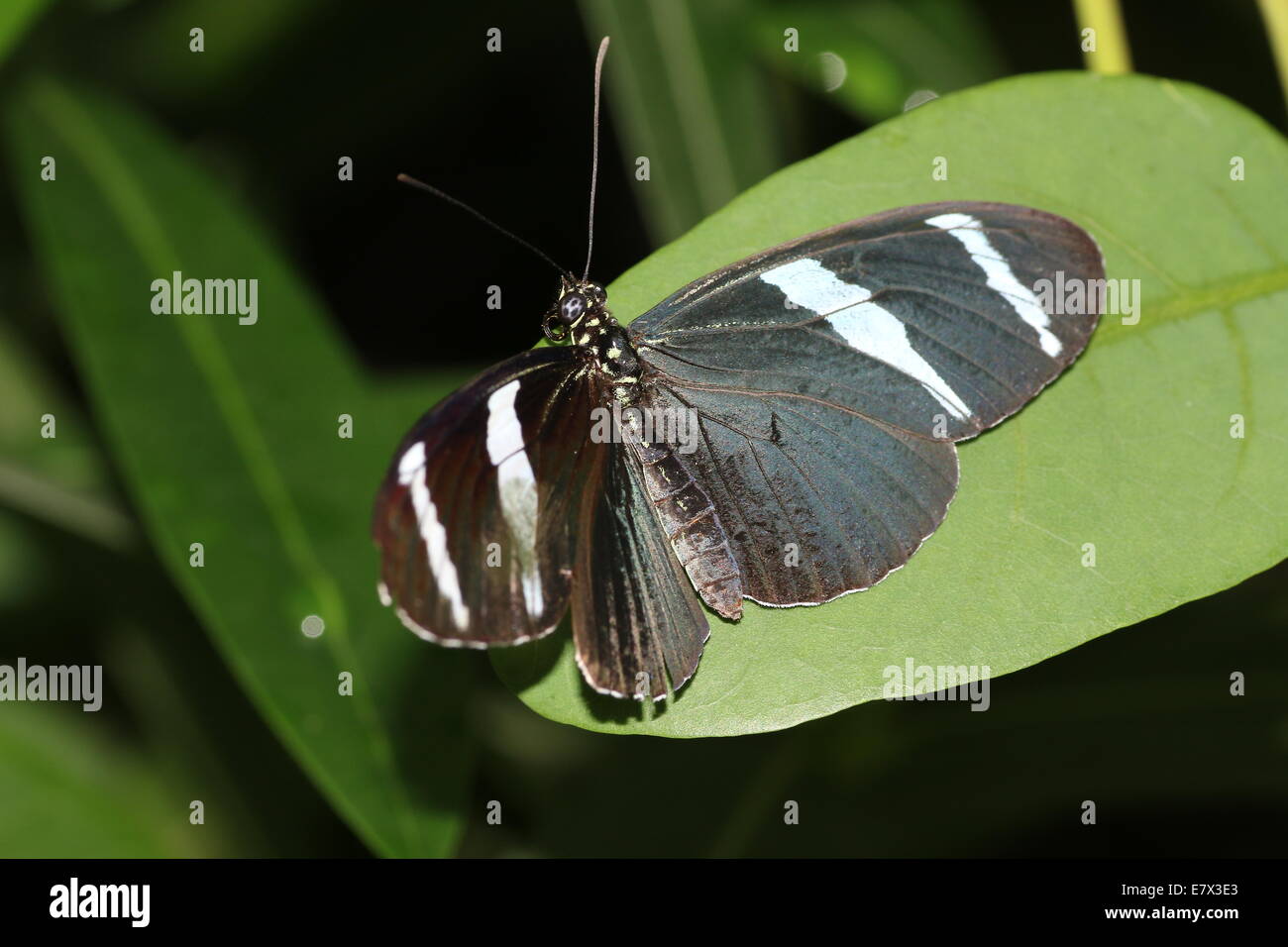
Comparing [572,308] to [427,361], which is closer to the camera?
[572,308]

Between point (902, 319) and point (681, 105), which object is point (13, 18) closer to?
point (681, 105)

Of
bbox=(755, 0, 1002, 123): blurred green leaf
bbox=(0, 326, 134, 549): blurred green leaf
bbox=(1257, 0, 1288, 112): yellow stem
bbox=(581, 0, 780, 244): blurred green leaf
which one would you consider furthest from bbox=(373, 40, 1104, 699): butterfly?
bbox=(0, 326, 134, 549): blurred green leaf

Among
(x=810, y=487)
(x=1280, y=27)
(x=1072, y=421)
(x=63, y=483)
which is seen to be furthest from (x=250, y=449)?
(x=1280, y=27)

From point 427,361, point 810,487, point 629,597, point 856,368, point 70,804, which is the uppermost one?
point 427,361

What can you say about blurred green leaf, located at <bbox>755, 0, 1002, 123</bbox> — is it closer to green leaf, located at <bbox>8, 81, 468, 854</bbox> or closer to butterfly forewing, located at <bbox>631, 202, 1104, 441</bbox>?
butterfly forewing, located at <bbox>631, 202, 1104, 441</bbox>

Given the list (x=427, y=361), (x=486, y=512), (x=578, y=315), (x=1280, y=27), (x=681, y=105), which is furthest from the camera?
(x=427, y=361)
